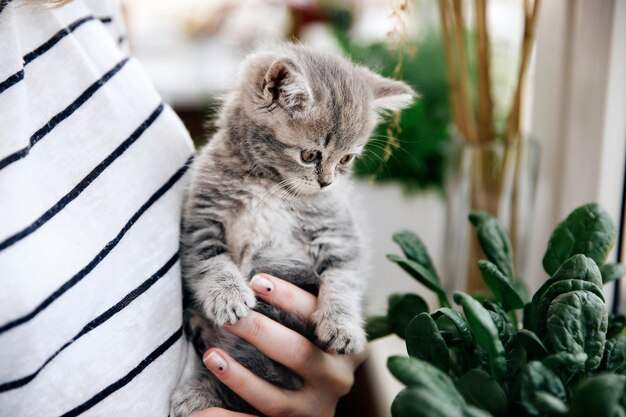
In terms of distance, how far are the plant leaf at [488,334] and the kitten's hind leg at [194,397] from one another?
1.64ft

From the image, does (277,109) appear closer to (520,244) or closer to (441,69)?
(520,244)

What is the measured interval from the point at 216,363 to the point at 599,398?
58 centimetres

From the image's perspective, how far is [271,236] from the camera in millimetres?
970

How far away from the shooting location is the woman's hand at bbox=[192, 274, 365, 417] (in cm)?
89

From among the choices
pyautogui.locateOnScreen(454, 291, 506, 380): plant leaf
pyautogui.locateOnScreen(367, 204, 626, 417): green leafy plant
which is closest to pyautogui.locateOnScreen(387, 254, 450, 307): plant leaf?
pyautogui.locateOnScreen(367, 204, 626, 417): green leafy plant

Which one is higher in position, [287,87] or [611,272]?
[287,87]

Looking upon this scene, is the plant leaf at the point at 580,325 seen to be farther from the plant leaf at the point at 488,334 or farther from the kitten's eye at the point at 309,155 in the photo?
the kitten's eye at the point at 309,155

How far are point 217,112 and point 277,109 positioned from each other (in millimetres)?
204

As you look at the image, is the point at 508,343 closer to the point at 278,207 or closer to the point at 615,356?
the point at 615,356

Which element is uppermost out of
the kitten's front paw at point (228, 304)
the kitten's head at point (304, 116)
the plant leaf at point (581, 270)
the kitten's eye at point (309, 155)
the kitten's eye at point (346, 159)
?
the kitten's head at point (304, 116)

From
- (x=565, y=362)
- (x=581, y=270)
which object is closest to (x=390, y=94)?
(x=581, y=270)

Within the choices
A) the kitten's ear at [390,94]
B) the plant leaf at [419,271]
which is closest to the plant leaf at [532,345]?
the plant leaf at [419,271]

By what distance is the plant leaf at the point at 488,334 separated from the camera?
1.93 feet

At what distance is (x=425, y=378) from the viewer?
1.78 feet
